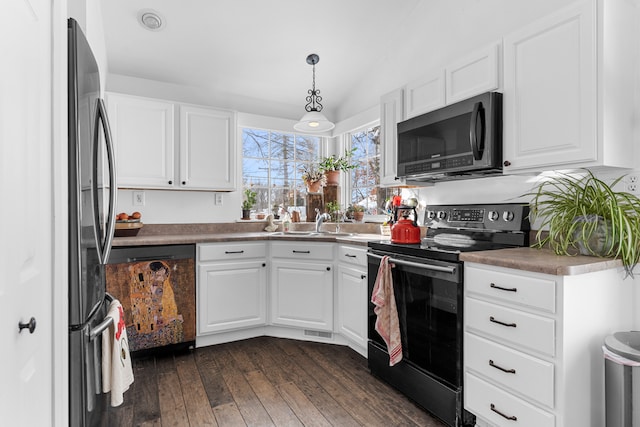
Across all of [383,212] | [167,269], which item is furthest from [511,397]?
[167,269]

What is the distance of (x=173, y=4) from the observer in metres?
2.66

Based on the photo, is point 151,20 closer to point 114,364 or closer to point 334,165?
point 334,165

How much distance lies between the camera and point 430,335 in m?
1.96

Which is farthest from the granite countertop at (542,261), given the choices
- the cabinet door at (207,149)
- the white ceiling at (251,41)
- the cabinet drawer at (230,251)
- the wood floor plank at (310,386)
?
the cabinet door at (207,149)

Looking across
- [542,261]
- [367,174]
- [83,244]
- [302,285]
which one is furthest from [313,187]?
[83,244]

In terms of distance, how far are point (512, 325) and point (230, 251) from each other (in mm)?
2099

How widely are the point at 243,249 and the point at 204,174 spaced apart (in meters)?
0.80

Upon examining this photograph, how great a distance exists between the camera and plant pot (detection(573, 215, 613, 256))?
1628mm

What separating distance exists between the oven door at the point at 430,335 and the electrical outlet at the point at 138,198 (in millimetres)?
2243

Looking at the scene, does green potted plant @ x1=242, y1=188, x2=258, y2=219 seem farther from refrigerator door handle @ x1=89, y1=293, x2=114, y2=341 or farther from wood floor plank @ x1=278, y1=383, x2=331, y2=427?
refrigerator door handle @ x1=89, y1=293, x2=114, y2=341

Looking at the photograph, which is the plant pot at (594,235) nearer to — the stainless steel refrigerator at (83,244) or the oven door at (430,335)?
the oven door at (430,335)

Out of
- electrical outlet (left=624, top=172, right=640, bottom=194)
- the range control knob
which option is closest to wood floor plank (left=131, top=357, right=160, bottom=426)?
the range control knob

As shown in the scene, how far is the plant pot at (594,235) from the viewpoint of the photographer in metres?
1.63

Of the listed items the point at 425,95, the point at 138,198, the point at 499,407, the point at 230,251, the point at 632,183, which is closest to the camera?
the point at 499,407
